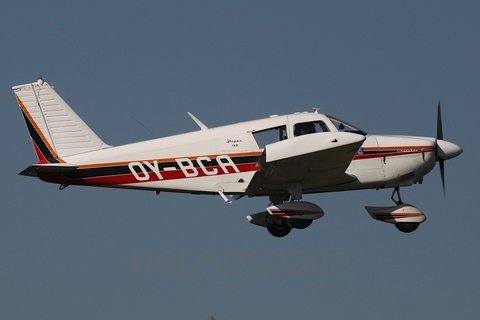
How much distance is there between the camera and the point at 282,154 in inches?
478

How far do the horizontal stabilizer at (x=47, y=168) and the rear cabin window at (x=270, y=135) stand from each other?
352cm

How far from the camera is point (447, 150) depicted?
567 inches

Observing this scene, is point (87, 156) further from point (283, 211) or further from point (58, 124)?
point (283, 211)

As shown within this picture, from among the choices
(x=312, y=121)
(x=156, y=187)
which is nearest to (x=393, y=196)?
(x=312, y=121)

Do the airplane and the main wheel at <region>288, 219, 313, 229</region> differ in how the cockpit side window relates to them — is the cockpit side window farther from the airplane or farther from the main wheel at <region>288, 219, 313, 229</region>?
the main wheel at <region>288, 219, 313, 229</region>

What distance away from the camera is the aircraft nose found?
14.4 m

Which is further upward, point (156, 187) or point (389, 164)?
point (389, 164)

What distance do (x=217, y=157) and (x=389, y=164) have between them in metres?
3.41

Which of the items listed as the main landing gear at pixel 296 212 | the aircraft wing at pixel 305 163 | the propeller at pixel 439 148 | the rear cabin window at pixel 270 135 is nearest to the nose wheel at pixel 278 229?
the main landing gear at pixel 296 212

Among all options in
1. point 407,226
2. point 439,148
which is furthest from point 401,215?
point 439,148

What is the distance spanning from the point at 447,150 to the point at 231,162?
4473 millimetres

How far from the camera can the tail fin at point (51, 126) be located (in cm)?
1381

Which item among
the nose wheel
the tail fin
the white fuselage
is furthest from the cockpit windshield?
the tail fin

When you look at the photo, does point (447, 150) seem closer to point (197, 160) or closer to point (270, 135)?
point (270, 135)
